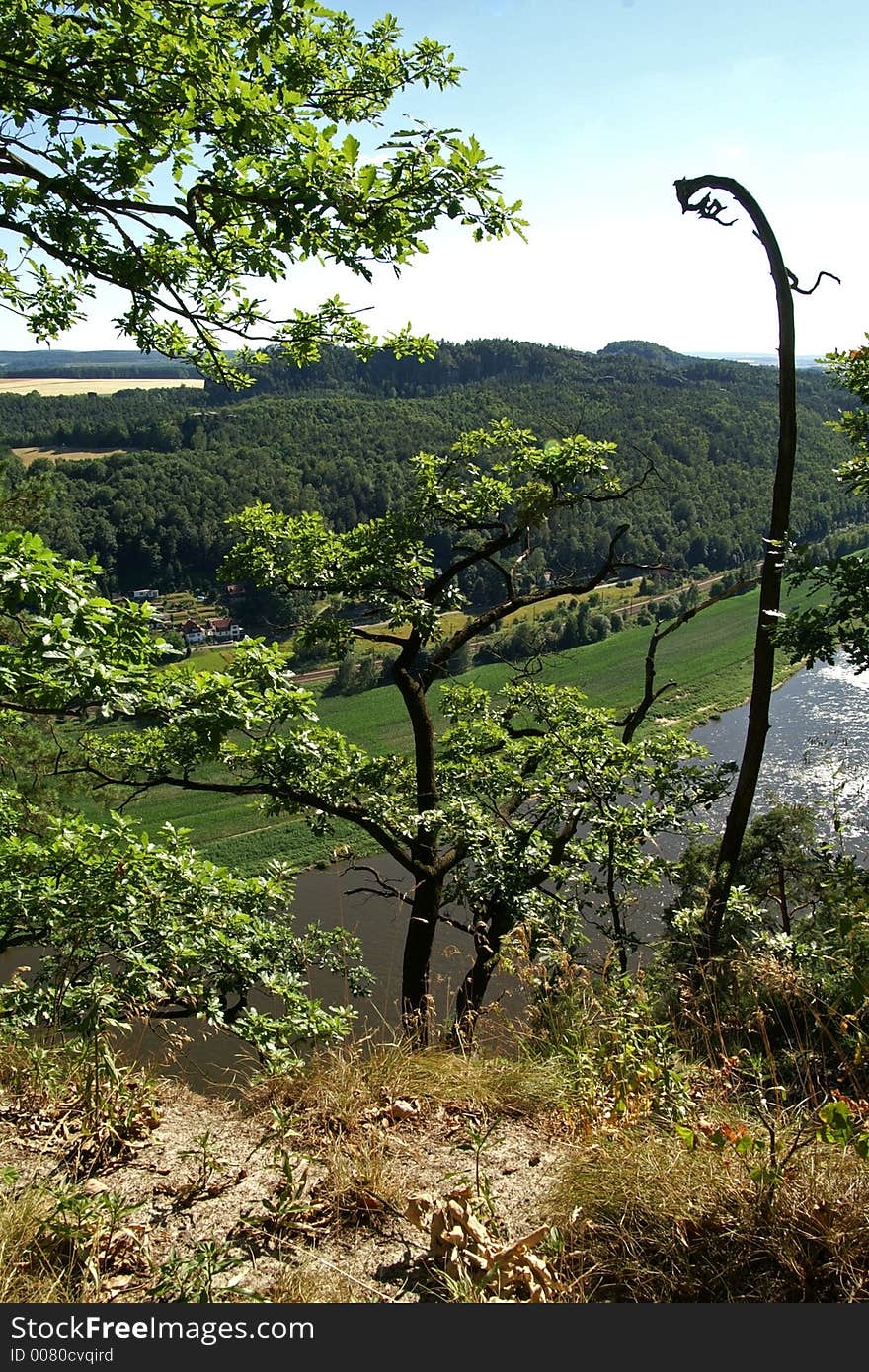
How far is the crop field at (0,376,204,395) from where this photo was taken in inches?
5837

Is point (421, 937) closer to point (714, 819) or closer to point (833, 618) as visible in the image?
point (833, 618)

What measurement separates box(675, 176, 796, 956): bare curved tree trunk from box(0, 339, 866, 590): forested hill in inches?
1636

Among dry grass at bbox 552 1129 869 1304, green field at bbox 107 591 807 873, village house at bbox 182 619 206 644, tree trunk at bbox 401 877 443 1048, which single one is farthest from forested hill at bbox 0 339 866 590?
dry grass at bbox 552 1129 869 1304

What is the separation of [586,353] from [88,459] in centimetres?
8846

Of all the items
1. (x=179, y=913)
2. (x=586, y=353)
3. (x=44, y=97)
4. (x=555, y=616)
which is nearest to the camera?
(x=44, y=97)

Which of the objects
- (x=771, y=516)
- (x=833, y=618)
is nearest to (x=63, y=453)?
(x=771, y=516)

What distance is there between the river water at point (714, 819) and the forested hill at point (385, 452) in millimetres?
12079

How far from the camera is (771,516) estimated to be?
6016 mm

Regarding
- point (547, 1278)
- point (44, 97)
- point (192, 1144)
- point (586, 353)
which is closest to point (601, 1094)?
point (547, 1278)

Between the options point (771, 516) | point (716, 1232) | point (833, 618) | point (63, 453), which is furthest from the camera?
point (63, 453)

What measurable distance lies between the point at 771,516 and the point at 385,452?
274 ft

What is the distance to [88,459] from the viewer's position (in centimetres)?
9331

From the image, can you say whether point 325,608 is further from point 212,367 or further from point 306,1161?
point 306,1161

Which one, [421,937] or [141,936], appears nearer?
[141,936]
